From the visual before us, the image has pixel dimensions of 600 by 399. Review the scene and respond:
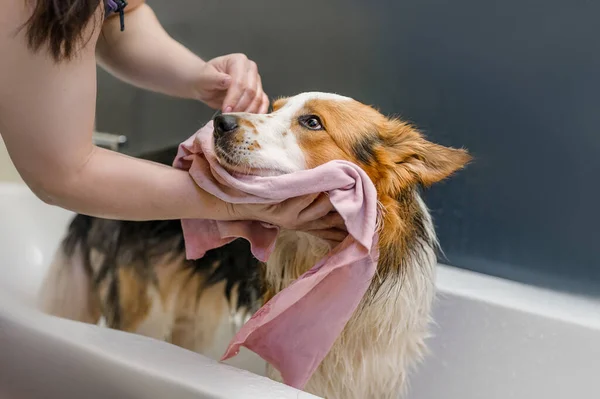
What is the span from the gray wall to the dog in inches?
17.9

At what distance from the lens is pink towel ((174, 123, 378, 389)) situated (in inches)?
34.4

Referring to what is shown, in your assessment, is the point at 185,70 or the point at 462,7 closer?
the point at 185,70

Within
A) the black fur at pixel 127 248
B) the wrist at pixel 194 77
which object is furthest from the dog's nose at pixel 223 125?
the black fur at pixel 127 248

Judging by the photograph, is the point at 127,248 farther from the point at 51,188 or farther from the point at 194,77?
the point at 51,188

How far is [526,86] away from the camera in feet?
4.70

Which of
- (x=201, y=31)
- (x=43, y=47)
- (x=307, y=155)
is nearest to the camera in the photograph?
(x=43, y=47)

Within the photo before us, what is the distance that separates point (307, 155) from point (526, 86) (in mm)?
711

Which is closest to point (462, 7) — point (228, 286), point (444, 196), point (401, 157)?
point (444, 196)

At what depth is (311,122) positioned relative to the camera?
104cm

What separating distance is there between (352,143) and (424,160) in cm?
13

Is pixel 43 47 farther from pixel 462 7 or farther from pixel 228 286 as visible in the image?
pixel 462 7

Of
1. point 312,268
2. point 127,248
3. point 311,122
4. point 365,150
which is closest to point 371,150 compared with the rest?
point 365,150

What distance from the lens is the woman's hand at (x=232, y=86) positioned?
116 centimetres

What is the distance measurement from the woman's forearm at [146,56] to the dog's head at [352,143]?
304mm
